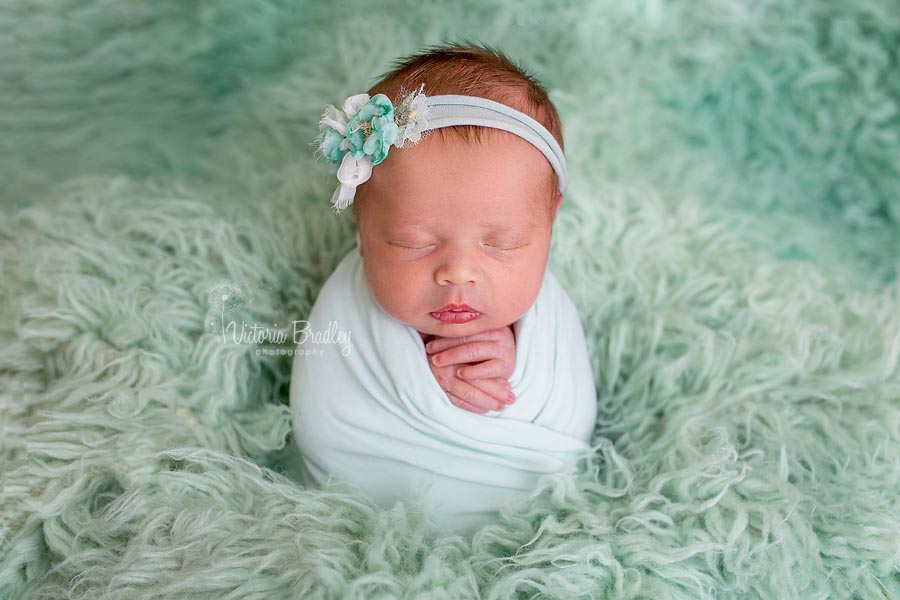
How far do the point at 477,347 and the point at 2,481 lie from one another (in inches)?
23.0

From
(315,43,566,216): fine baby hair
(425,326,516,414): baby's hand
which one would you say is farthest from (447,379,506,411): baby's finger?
(315,43,566,216): fine baby hair

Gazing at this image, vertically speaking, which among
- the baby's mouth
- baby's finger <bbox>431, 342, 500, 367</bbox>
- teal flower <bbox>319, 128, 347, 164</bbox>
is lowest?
baby's finger <bbox>431, 342, 500, 367</bbox>

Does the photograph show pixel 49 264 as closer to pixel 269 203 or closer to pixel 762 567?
pixel 269 203

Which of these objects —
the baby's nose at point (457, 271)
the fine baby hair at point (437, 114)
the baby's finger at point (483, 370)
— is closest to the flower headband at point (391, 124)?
the fine baby hair at point (437, 114)

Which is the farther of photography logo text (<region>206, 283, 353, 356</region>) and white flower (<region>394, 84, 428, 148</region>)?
photography logo text (<region>206, 283, 353, 356</region>)

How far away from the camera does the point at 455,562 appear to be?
927 millimetres

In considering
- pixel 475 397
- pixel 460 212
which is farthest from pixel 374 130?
pixel 475 397

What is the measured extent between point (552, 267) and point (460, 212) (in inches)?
14.8

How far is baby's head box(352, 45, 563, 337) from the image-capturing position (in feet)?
3.19

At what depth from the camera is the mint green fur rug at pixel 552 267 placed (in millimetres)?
934

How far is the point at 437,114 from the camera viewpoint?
979mm

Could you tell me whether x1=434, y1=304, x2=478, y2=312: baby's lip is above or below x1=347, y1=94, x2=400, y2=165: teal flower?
below

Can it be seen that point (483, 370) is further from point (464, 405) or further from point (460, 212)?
point (460, 212)

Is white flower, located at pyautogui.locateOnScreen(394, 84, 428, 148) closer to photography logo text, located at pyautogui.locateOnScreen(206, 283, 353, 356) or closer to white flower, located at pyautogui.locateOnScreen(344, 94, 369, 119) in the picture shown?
white flower, located at pyautogui.locateOnScreen(344, 94, 369, 119)
